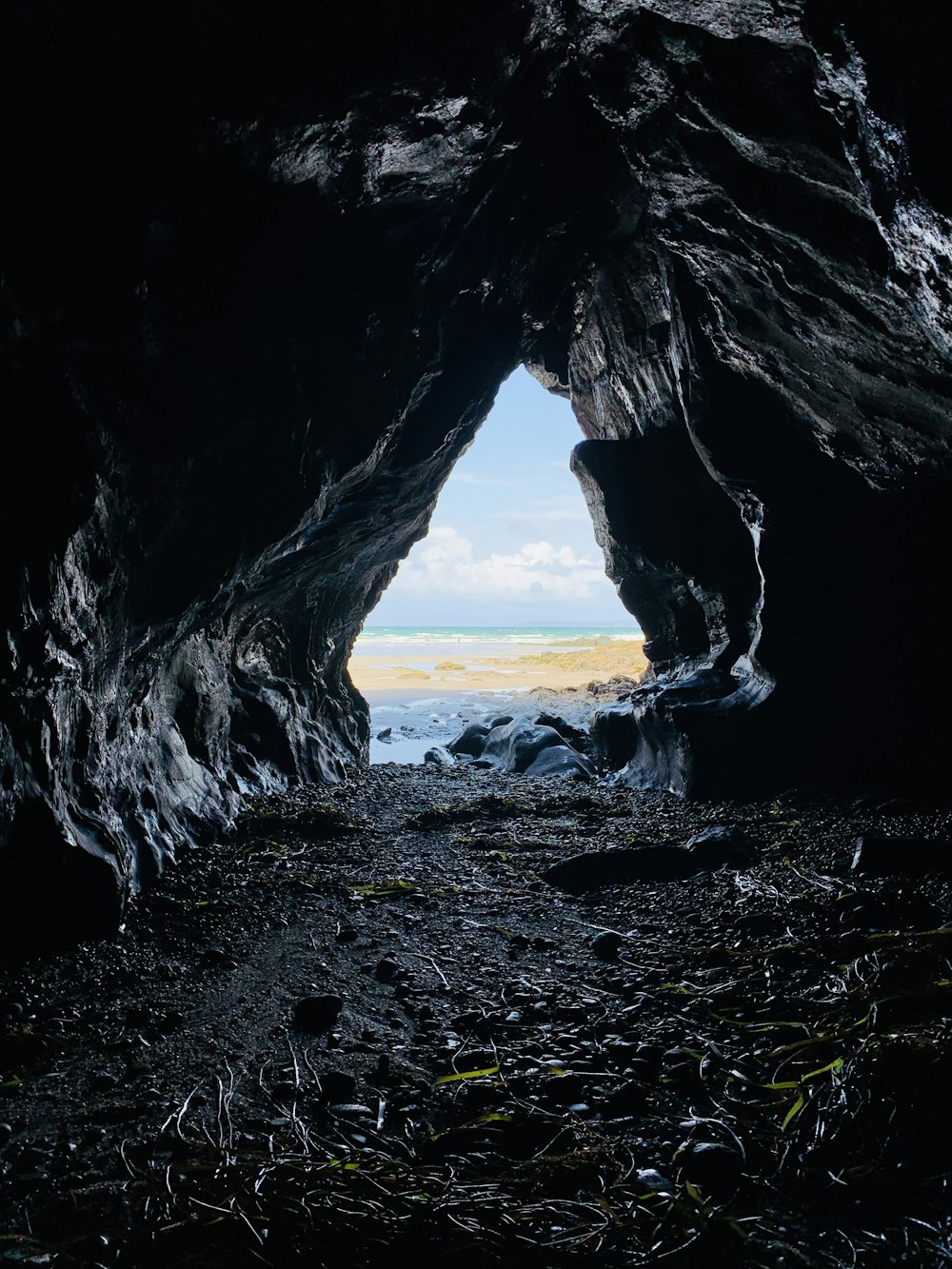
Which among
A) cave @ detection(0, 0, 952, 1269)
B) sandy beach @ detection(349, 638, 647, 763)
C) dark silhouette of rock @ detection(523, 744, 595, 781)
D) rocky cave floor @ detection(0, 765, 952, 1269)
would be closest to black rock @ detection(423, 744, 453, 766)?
sandy beach @ detection(349, 638, 647, 763)

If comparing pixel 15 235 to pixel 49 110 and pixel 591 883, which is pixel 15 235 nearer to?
pixel 49 110

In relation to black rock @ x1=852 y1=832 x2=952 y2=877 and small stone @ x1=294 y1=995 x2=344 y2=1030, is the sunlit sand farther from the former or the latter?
small stone @ x1=294 y1=995 x2=344 y2=1030

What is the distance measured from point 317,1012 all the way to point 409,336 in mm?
7641

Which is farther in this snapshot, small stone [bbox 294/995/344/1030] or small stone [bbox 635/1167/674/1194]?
small stone [bbox 294/995/344/1030]

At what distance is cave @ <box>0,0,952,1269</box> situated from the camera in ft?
9.49

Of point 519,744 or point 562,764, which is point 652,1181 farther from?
point 519,744

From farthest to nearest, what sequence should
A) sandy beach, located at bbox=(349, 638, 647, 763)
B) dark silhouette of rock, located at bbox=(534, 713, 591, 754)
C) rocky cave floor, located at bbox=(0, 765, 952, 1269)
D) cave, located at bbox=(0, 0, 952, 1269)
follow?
sandy beach, located at bbox=(349, 638, 647, 763) < dark silhouette of rock, located at bbox=(534, 713, 591, 754) < cave, located at bbox=(0, 0, 952, 1269) < rocky cave floor, located at bbox=(0, 765, 952, 1269)

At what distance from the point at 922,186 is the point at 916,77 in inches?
23.0

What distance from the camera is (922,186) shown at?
13.1 feet

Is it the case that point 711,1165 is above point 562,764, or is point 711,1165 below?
above

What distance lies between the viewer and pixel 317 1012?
3830 mm

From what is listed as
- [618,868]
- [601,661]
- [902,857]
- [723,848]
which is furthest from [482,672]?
[902,857]

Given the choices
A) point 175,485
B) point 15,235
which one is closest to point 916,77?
point 15,235

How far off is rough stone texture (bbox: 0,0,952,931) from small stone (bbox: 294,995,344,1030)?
2.03 meters
